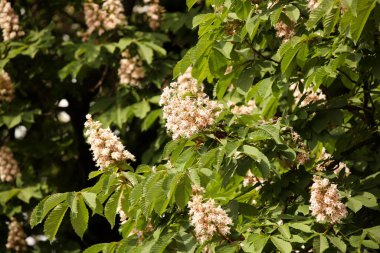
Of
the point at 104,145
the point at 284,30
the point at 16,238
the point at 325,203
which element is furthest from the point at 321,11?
the point at 16,238

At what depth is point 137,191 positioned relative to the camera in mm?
3180

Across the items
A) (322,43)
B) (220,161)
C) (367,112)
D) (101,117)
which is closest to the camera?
(220,161)

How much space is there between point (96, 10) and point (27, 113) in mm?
1033

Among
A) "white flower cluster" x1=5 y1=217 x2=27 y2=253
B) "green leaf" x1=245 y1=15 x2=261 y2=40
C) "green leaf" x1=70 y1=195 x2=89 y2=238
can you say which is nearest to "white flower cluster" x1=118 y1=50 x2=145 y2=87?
"white flower cluster" x1=5 y1=217 x2=27 y2=253

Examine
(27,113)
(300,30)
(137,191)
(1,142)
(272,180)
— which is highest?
(300,30)

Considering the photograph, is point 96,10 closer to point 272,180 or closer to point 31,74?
point 31,74

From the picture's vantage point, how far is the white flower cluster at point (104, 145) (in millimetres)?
3314

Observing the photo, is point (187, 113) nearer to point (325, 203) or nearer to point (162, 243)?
point (162, 243)

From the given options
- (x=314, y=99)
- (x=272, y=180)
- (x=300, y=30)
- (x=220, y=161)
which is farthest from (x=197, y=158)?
(x=314, y=99)

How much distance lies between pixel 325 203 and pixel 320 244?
7.6 inches

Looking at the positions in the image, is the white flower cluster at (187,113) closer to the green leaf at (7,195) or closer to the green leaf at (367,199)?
the green leaf at (367,199)

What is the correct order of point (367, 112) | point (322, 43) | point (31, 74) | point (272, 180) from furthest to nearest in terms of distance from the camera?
point (31, 74), point (367, 112), point (272, 180), point (322, 43)

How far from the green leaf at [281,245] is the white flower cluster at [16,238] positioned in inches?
139

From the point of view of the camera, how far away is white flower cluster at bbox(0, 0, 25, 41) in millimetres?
6027
